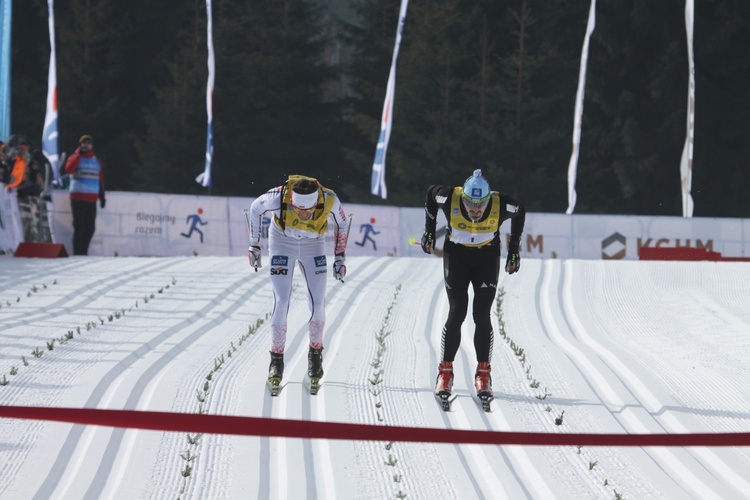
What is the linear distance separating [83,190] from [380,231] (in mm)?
6651

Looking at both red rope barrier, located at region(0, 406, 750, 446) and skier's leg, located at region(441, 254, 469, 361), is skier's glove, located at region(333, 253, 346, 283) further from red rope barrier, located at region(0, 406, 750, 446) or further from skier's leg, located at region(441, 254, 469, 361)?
red rope barrier, located at region(0, 406, 750, 446)

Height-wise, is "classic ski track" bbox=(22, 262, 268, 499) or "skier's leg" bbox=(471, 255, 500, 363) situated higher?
"skier's leg" bbox=(471, 255, 500, 363)

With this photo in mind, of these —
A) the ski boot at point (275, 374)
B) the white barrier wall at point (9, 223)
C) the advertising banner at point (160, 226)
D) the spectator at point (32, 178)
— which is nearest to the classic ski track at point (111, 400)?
the ski boot at point (275, 374)

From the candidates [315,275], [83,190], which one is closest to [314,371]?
[315,275]

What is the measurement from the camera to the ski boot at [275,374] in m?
9.49

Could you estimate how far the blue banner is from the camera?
21.5m

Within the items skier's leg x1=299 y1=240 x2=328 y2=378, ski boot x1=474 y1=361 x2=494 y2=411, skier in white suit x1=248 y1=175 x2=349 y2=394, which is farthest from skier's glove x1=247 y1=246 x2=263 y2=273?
ski boot x1=474 y1=361 x2=494 y2=411

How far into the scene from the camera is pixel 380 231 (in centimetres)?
2398

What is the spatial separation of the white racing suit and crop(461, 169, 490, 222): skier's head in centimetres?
112

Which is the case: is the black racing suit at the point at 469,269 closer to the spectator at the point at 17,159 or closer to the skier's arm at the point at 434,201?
the skier's arm at the point at 434,201

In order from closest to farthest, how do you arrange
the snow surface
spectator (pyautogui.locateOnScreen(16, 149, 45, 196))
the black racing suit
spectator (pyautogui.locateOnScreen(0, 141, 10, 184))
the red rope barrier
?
1. the red rope barrier
2. the snow surface
3. the black racing suit
4. spectator (pyautogui.locateOnScreen(0, 141, 10, 184))
5. spectator (pyautogui.locateOnScreen(16, 149, 45, 196))

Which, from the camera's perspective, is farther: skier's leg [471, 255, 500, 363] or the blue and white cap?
skier's leg [471, 255, 500, 363]

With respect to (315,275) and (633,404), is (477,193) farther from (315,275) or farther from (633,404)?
(633,404)

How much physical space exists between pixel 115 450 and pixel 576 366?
500 cm
